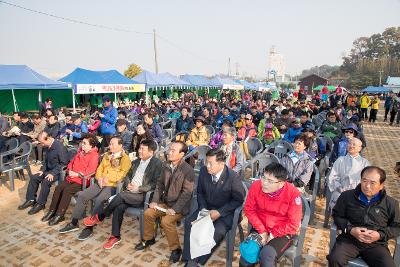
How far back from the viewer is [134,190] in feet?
12.7

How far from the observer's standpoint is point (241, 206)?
10.8 ft

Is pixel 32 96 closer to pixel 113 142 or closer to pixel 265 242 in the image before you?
pixel 113 142

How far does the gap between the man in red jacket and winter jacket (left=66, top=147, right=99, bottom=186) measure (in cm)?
273

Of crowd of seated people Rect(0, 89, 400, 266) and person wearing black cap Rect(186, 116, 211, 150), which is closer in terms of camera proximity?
crowd of seated people Rect(0, 89, 400, 266)

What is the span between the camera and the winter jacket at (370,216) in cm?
263

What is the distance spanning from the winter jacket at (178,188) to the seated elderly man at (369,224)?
1.77m

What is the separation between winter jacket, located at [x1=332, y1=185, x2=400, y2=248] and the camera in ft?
8.64

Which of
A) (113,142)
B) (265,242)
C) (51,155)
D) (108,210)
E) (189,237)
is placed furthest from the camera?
(51,155)

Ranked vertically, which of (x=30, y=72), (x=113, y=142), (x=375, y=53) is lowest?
(x=113, y=142)

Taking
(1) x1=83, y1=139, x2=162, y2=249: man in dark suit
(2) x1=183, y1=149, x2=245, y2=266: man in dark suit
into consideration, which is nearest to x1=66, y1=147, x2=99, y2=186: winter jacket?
(1) x1=83, y1=139, x2=162, y2=249: man in dark suit

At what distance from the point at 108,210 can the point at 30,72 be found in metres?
11.8

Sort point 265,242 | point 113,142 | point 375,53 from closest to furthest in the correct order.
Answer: point 265,242 → point 113,142 → point 375,53

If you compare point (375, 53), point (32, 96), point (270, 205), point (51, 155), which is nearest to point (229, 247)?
point (270, 205)

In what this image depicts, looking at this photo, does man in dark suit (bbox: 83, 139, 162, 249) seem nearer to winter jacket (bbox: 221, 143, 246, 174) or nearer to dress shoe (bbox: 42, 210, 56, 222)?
dress shoe (bbox: 42, 210, 56, 222)
